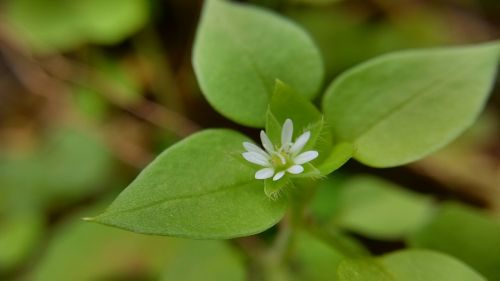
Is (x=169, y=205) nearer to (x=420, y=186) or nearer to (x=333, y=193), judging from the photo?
(x=333, y=193)

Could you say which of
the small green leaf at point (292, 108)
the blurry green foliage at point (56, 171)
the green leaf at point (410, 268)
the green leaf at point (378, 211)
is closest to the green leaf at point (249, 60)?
the small green leaf at point (292, 108)

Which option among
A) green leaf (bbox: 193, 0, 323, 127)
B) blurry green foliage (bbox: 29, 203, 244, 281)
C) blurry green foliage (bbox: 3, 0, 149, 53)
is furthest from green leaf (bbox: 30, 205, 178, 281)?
blurry green foliage (bbox: 3, 0, 149, 53)

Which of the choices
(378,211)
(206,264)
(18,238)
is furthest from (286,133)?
(18,238)

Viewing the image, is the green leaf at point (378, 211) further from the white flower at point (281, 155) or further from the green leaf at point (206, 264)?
the white flower at point (281, 155)

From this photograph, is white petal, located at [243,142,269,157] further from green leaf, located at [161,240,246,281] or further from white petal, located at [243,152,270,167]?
green leaf, located at [161,240,246,281]

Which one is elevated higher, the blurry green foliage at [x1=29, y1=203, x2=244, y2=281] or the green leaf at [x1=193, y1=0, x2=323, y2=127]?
the green leaf at [x1=193, y1=0, x2=323, y2=127]

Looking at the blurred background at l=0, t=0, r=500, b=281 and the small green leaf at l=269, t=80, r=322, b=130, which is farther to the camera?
the blurred background at l=0, t=0, r=500, b=281
